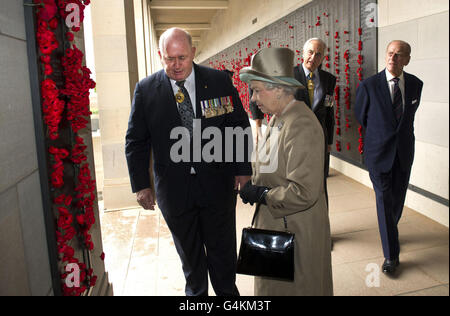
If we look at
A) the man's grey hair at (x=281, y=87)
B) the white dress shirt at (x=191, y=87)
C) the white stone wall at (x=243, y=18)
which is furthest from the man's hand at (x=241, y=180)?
the white stone wall at (x=243, y=18)

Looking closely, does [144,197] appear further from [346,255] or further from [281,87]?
[346,255]

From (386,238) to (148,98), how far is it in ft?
6.58

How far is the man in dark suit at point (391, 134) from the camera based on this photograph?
8.29ft

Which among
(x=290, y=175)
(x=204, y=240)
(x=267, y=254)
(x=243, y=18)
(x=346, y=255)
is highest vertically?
(x=243, y=18)

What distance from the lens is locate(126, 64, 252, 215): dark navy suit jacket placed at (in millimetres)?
2156

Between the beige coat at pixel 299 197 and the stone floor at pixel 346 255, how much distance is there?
1.12 meters

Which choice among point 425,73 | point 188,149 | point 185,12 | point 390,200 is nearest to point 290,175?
point 188,149

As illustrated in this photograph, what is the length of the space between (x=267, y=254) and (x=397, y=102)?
171 centimetres

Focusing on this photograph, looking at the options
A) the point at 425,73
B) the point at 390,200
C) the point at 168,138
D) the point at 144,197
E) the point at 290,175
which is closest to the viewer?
the point at 290,175

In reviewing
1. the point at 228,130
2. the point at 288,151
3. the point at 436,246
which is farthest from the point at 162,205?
the point at 436,246

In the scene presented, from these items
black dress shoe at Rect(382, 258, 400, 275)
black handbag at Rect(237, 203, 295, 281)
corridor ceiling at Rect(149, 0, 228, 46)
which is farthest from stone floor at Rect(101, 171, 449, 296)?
corridor ceiling at Rect(149, 0, 228, 46)

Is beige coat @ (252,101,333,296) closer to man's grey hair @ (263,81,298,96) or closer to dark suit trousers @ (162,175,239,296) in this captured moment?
man's grey hair @ (263,81,298,96)

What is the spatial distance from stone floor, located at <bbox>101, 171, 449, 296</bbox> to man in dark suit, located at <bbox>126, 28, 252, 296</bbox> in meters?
0.76

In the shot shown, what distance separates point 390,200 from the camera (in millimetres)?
2734
